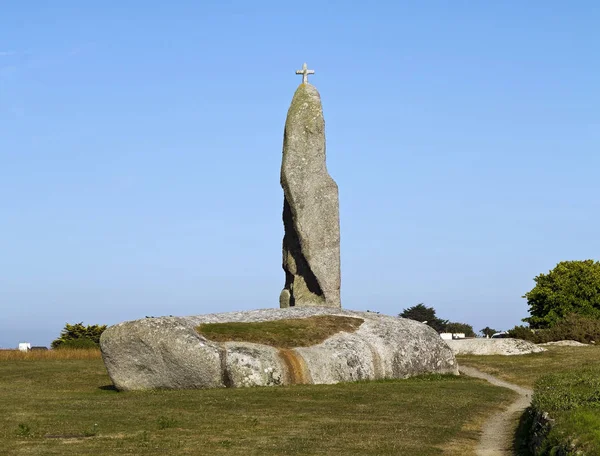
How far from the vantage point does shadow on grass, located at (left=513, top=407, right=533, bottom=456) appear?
18.2 metres

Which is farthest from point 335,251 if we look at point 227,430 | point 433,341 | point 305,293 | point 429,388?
point 227,430

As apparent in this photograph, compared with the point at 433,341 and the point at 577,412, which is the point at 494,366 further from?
the point at 577,412

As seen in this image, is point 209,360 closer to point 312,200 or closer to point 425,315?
point 312,200

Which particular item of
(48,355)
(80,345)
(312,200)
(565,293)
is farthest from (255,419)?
(565,293)

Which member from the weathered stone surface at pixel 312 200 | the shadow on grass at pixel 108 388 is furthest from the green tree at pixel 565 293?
the shadow on grass at pixel 108 388

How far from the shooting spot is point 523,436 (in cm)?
1980

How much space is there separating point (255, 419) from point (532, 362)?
2109cm

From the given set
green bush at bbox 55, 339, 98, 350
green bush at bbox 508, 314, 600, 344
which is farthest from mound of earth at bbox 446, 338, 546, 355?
green bush at bbox 55, 339, 98, 350

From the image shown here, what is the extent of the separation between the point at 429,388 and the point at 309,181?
12.6m

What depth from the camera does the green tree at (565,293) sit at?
199 ft

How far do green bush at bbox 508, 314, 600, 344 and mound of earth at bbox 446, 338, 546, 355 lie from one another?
602cm

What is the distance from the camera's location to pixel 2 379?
34750mm

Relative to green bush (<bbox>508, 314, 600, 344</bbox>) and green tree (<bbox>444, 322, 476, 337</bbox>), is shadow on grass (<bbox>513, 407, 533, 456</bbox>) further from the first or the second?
green tree (<bbox>444, 322, 476, 337</bbox>)

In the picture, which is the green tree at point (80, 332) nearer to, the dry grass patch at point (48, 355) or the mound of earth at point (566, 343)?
the dry grass patch at point (48, 355)
